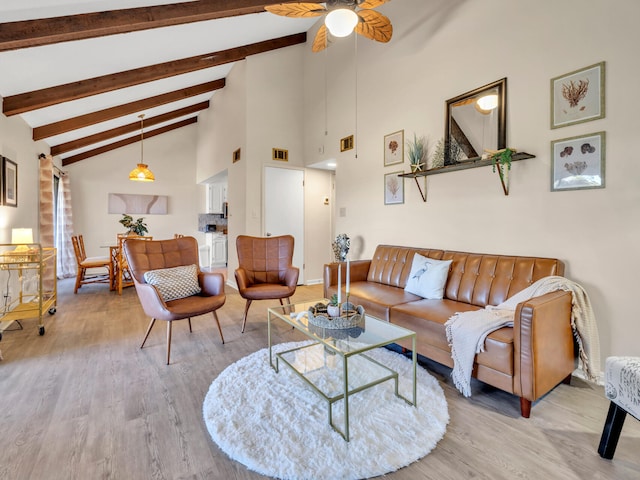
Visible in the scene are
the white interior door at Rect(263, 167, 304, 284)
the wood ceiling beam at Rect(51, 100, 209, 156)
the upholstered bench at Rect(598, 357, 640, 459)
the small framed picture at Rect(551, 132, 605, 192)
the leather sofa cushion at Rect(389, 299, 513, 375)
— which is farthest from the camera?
the wood ceiling beam at Rect(51, 100, 209, 156)

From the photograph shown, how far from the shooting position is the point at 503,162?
251 centimetres

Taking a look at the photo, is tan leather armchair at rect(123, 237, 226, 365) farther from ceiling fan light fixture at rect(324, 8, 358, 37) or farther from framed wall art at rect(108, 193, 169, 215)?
framed wall art at rect(108, 193, 169, 215)

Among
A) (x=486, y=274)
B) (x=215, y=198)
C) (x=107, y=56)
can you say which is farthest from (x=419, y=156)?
(x=215, y=198)

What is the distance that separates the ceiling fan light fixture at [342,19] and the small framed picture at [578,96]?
63.7 inches

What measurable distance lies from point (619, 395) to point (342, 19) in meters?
2.73

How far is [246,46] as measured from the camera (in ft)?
15.4

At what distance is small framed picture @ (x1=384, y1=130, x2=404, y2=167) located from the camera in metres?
3.64

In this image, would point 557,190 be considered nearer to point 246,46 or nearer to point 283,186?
point 283,186

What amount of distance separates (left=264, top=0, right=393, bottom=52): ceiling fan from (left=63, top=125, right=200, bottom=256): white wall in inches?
236

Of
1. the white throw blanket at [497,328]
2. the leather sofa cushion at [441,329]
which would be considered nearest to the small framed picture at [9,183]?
the leather sofa cushion at [441,329]

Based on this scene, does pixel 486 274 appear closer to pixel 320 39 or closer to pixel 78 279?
pixel 320 39

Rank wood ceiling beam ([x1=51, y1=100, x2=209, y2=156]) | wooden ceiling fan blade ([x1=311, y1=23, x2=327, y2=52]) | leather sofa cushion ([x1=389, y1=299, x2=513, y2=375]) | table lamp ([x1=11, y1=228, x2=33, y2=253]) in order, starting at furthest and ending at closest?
wood ceiling beam ([x1=51, y1=100, x2=209, y2=156]) → table lamp ([x1=11, y1=228, x2=33, y2=253]) → wooden ceiling fan blade ([x1=311, y1=23, x2=327, y2=52]) → leather sofa cushion ([x1=389, y1=299, x2=513, y2=375])

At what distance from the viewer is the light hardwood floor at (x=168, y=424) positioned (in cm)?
139

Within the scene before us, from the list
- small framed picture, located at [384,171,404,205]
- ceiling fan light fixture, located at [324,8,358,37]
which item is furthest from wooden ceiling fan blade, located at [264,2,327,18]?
small framed picture, located at [384,171,404,205]
